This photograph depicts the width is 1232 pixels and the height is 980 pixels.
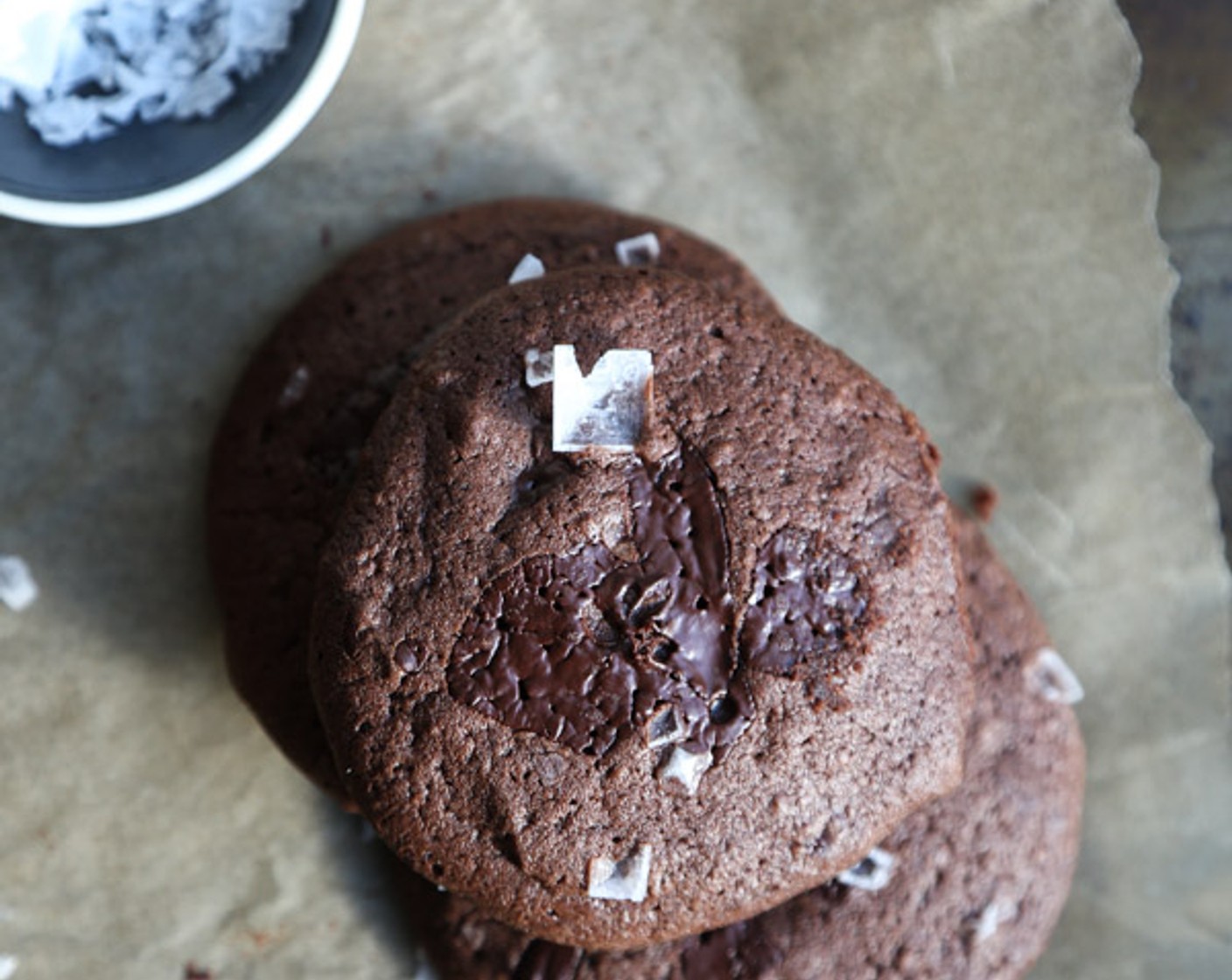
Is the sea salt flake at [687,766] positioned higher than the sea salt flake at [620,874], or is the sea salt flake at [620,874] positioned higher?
the sea salt flake at [687,766]

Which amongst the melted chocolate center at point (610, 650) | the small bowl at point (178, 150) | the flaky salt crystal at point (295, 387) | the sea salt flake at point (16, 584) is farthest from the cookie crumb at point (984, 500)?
the sea salt flake at point (16, 584)

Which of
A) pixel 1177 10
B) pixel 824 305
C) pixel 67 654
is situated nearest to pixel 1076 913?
pixel 824 305

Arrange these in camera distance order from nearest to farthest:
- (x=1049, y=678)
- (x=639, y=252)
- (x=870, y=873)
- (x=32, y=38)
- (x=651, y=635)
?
(x=651, y=635), (x=32, y=38), (x=870, y=873), (x=639, y=252), (x=1049, y=678)

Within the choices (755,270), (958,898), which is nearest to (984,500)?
(755,270)

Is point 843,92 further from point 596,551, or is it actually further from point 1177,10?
point 596,551

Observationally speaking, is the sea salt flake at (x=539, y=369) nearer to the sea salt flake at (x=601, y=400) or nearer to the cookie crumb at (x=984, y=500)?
the sea salt flake at (x=601, y=400)

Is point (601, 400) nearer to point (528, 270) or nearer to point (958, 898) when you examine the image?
point (528, 270)

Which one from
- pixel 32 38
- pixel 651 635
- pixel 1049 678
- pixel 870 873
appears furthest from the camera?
pixel 1049 678
